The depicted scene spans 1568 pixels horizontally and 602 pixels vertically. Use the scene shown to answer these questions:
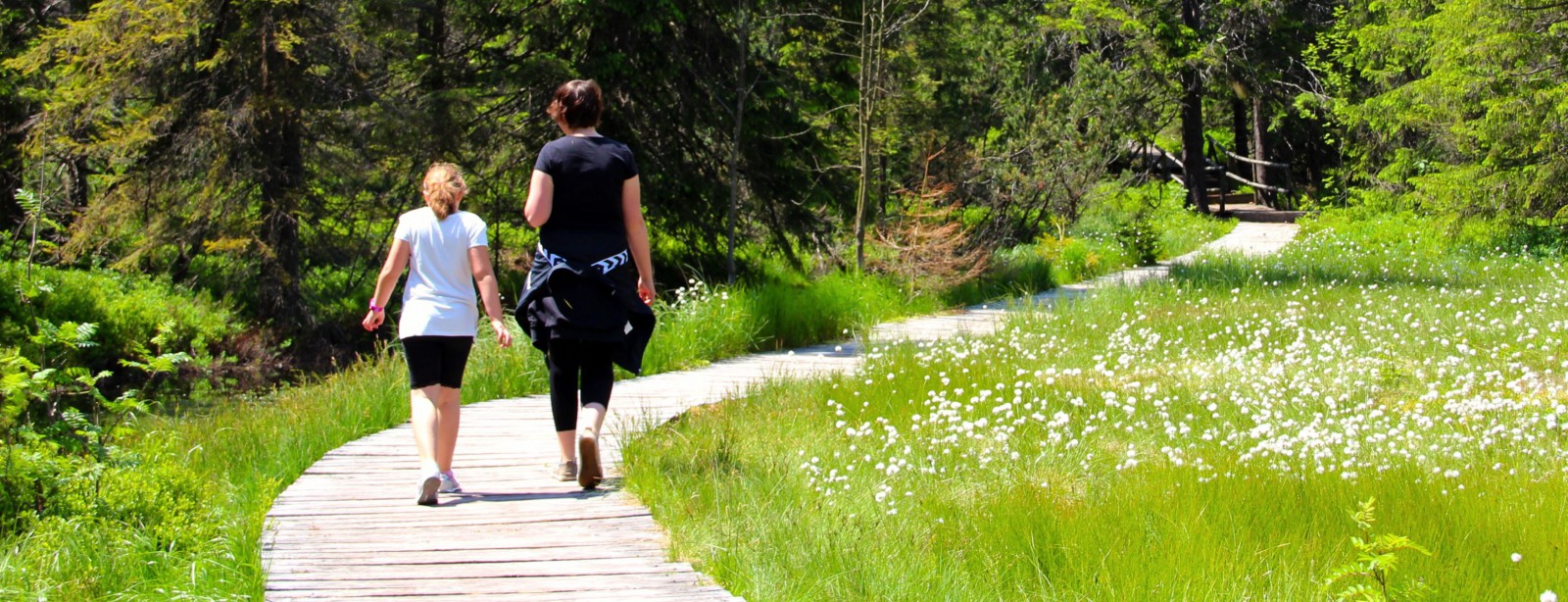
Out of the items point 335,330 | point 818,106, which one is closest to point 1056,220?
point 818,106

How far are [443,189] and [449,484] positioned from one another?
1.33 metres

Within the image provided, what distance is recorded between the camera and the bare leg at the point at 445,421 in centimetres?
628

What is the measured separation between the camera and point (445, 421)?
628cm

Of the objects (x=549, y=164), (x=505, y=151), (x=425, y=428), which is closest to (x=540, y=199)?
(x=549, y=164)

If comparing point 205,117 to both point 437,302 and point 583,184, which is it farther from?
point 583,184

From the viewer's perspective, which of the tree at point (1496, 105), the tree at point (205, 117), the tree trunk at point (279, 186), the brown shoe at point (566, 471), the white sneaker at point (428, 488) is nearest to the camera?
the white sneaker at point (428, 488)

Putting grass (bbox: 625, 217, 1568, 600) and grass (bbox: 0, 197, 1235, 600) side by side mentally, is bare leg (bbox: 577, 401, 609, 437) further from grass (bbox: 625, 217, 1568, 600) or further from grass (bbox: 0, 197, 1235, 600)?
grass (bbox: 0, 197, 1235, 600)

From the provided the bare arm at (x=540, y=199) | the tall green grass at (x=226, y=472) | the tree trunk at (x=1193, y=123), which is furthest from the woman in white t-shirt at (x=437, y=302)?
the tree trunk at (x=1193, y=123)

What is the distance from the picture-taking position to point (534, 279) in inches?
247

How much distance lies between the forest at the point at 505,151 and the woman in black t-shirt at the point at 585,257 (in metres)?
6.15

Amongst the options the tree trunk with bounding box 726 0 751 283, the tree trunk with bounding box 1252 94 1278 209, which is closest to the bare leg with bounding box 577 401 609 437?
the tree trunk with bounding box 726 0 751 283

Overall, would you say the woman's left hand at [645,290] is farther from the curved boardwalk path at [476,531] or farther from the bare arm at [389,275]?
the bare arm at [389,275]

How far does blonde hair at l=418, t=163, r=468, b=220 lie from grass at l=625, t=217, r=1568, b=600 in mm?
1453

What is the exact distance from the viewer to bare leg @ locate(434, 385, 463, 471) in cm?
628
